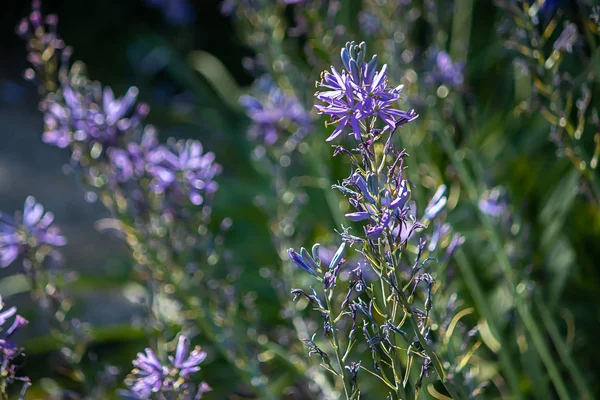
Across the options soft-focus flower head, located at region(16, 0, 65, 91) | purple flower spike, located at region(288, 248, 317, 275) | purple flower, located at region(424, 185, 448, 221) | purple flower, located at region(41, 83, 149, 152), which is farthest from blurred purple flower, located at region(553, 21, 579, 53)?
soft-focus flower head, located at region(16, 0, 65, 91)

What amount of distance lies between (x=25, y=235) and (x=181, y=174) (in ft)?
1.56

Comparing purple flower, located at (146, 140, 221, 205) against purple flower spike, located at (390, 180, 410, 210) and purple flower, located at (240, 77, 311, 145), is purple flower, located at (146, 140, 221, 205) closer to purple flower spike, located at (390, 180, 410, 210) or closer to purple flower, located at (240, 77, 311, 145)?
purple flower, located at (240, 77, 311, 145)

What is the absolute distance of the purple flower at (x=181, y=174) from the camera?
2.00m

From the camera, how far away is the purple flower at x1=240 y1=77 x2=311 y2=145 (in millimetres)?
2523

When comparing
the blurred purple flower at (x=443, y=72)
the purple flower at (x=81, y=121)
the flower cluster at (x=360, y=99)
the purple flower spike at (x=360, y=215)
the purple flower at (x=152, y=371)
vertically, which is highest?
the blurred purple flower at (x=443, y=72)

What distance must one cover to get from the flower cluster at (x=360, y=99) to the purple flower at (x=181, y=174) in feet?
3.16

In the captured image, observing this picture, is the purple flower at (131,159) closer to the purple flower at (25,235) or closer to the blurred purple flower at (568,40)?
the purple flower at (25,235)

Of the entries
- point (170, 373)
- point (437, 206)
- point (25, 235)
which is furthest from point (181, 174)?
point (437, 206)

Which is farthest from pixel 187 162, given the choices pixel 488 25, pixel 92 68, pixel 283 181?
pixel 92 68

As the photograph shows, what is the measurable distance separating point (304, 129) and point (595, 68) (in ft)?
3.57

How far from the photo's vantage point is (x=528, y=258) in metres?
2.08

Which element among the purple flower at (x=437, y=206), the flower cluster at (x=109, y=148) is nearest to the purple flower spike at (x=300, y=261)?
the purple flower at (x=437, y=206)

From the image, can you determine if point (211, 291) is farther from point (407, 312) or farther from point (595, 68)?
point (595, 68)

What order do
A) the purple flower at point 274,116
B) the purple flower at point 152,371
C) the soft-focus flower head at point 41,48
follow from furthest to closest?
the purple flower at point 274,116 → the soft-focus flower head at point 41,48 → the purple flower at point 152,371
